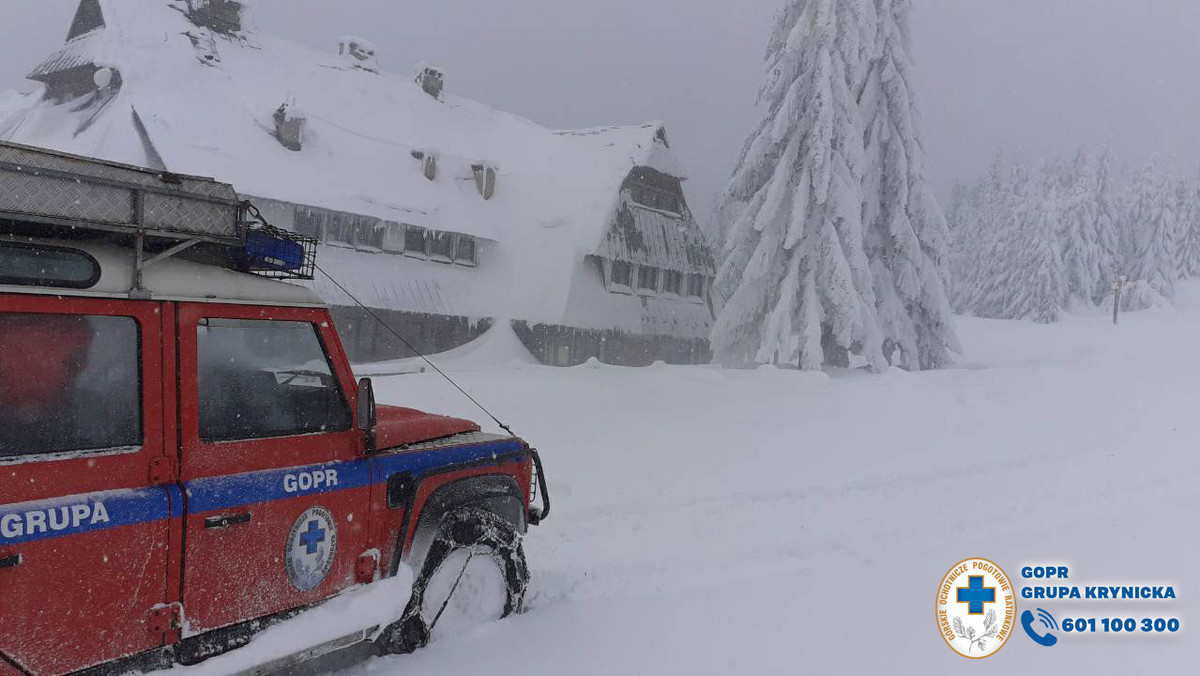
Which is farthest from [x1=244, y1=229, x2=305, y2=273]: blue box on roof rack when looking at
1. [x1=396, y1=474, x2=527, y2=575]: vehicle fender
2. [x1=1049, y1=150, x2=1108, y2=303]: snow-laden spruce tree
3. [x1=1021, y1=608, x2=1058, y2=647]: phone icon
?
[x1=1049, y1=150, x2=1108, y2=303]: snow-laden spruce tree

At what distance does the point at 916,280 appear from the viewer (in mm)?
23422

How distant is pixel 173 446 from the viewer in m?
3.68

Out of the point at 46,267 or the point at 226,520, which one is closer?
the point at 46,267

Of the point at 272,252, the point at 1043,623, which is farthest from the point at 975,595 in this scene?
the point at 272,252

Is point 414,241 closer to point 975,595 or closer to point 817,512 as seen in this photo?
point 817,512

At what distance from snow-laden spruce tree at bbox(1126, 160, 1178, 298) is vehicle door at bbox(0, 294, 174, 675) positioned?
71.2 m

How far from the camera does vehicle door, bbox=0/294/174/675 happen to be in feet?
10.3

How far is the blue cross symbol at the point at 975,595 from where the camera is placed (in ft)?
19.2

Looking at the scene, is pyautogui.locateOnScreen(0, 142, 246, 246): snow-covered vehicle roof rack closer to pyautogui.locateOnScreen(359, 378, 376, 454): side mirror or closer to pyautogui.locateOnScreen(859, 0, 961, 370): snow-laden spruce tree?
pyautogui.locateOnScreen(359, 378, 376, 454): side mirror

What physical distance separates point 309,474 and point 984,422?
13.8 metres

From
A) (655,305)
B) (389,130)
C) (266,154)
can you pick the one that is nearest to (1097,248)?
(655,305)

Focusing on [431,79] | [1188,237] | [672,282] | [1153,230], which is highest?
[431,79]

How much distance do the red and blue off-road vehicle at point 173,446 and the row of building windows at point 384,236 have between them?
21.8 meters

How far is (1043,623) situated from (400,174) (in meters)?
26.8
